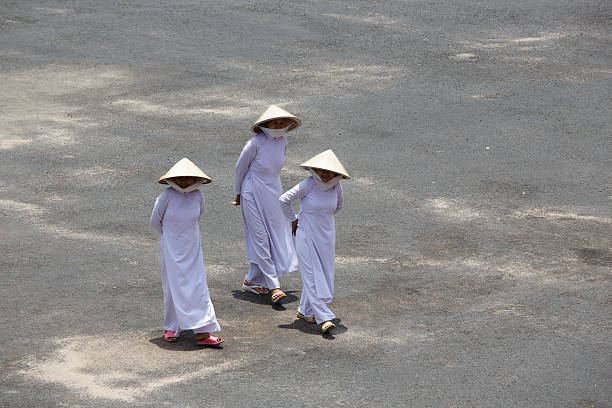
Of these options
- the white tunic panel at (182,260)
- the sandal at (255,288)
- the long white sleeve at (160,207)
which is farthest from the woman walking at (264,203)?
the long white sleeve at (160,207)

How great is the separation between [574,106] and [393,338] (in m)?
A: 9.76

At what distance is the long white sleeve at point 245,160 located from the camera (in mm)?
11320

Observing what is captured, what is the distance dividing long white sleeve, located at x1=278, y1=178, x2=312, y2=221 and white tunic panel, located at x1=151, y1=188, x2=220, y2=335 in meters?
1.07

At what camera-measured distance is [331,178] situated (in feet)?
34.0

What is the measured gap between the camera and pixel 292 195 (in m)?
10.6

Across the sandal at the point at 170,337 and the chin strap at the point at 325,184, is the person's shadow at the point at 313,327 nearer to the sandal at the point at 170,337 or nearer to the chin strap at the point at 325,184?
the sandal at the point at 170,337

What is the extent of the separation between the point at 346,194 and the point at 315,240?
407 centimetres

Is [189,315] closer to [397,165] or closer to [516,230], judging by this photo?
[516,230]

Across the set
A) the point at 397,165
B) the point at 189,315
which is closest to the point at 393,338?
the point at 189,315

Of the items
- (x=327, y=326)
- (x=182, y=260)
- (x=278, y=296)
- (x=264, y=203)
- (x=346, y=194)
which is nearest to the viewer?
(x=182, y=260)

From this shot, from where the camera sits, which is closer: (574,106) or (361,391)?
(361,391)

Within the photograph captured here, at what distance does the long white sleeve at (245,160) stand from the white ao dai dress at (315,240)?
946mm

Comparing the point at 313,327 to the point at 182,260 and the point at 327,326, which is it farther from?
the point at 182,260

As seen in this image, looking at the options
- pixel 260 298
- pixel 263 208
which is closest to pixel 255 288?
pixel 260 298
